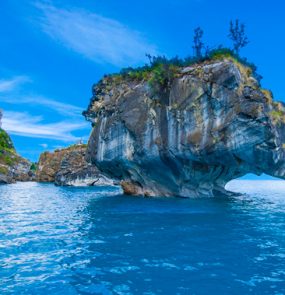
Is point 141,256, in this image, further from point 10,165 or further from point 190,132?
point 10,165

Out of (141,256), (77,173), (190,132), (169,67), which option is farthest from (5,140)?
(141,256)

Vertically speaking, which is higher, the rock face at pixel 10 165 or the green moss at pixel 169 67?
the green moss at pixel 169 67

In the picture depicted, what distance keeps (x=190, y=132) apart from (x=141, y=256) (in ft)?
78.7

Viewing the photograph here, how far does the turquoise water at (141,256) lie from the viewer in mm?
10078

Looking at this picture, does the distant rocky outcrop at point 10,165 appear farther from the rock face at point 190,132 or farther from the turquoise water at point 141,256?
the turquoise water at point 141,256

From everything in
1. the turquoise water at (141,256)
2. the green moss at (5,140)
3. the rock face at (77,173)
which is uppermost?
the green moss at (5,140)

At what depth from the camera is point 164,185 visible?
41.7m

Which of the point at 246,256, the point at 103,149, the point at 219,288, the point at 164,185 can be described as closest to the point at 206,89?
the point at 164,185

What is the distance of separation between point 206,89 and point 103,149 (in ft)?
58.9

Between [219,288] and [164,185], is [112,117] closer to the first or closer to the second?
[164,185]

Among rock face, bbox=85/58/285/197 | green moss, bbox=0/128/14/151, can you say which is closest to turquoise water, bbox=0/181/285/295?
rock face, bbox=85/58/285/197

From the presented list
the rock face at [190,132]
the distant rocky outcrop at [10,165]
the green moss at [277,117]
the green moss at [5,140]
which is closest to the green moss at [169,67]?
the rock face at [190,132]

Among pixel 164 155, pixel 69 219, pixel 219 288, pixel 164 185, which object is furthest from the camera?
pixel 164 185

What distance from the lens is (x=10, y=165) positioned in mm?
111312
